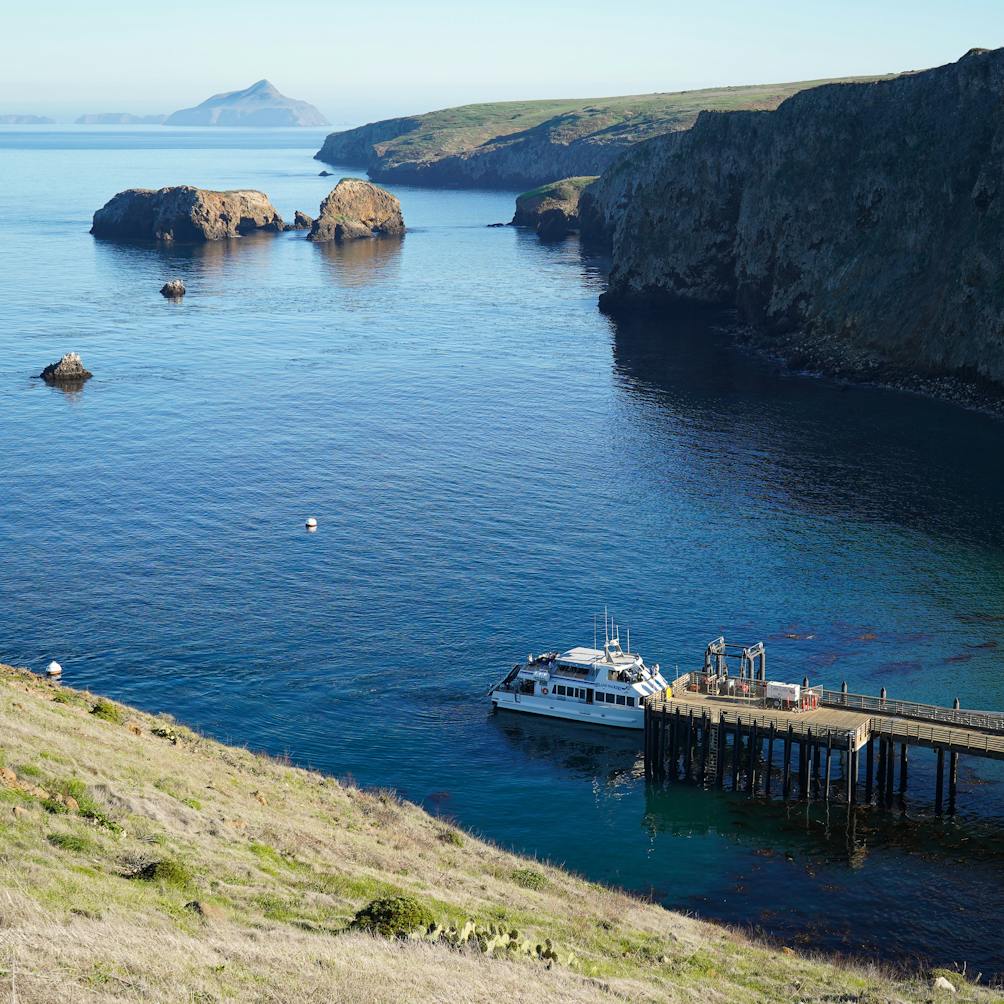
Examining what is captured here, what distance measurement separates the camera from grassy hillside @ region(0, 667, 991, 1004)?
35.0 m

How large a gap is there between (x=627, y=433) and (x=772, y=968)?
95.4 m

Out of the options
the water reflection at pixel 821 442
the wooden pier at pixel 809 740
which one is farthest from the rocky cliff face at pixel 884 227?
the wooden pier at pixel 809 740

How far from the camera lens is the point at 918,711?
70.7 meters

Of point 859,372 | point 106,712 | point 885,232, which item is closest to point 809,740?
point 106,712

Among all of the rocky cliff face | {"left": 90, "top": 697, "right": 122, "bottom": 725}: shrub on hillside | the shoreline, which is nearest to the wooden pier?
{"left": 90, "top": 697, "right": 122, "bottom": 725}: shrub on hillside

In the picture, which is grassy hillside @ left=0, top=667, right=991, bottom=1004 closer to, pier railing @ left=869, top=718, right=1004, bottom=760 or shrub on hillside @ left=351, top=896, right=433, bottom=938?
shrub on hillside @ left=351, top=896, right=433, bottom=938

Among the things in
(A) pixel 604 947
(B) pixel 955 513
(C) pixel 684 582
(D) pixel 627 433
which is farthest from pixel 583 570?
(A) pixel 604 947

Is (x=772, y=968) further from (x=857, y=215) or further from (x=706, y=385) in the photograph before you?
(x=857, y=215)

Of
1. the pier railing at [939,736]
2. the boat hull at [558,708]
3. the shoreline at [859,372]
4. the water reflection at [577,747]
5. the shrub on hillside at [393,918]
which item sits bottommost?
the water reflection at [577,747]

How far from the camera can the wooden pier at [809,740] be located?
68.4m

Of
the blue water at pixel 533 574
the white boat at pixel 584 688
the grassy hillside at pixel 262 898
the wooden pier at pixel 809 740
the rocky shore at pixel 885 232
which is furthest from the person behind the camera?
the rocky shore at pixel 885 232

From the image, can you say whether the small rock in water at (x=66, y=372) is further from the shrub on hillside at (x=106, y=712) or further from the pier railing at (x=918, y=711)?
the pier railing at (x=918, y=711)

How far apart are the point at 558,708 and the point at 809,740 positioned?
1623cm

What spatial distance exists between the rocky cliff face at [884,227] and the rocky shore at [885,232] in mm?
166
